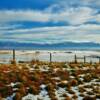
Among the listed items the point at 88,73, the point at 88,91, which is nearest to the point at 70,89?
the point at 88,91

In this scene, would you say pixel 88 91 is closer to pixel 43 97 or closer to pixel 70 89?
pixel 70 89

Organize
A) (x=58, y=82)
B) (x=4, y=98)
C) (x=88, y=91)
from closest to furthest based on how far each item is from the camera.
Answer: (x=4, y=98), (x=88, y=91), (x=58, y=82)

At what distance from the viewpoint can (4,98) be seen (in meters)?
27.8

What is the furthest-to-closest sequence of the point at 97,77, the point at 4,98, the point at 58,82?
the point at 97,77, the point at 58,82, the point at 4,98

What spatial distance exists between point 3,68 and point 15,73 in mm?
2707

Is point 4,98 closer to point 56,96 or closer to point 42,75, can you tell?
point 56,96

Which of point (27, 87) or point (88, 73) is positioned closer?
point (27, 87)

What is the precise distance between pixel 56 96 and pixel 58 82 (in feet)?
Result: 11.5

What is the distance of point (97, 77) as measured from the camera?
3425 cm

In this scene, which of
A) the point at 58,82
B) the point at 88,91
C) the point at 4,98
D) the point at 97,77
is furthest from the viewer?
the point at 97,77

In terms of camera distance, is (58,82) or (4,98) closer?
(4,98)

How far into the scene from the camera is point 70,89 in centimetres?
3017

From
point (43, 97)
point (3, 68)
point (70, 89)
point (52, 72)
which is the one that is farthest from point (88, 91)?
point (3, 68)

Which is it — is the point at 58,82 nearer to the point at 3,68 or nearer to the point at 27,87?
the point at 27,87
